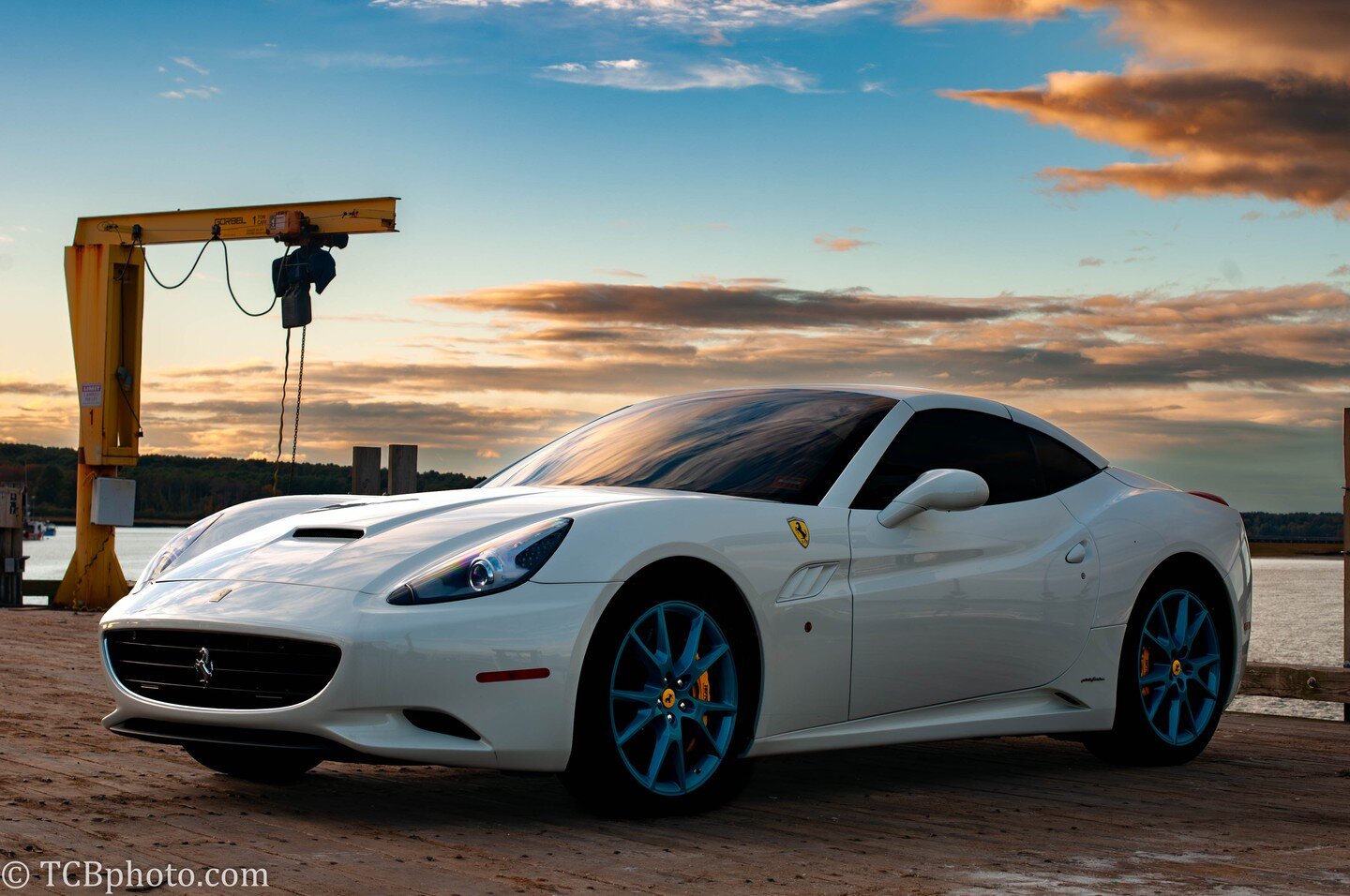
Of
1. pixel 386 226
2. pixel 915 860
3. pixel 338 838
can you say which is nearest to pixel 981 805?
pixel 915 860

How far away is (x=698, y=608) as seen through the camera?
17.0 feet

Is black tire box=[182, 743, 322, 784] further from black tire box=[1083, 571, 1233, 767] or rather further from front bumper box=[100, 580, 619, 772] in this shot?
black tire box=[1083, 571, 1233, 767]

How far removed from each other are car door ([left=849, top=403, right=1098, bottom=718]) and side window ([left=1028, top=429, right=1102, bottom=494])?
1.3 inches

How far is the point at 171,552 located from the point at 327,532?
112cm

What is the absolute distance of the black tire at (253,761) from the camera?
5887 mm

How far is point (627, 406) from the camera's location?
23.3 ft

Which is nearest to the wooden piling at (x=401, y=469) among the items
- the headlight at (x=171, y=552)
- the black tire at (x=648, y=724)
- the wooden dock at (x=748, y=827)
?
the wooden dock at (x=748, y=827)

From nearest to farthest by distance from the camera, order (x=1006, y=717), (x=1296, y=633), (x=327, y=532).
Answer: (x=327, y=532)
(x=1006, y=717)
(x=1296, y=633)

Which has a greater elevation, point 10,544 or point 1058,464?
point 1058,464

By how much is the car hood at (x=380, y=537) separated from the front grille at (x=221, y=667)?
0.75 feet

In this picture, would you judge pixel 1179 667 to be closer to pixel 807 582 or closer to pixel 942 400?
pixel 942 400

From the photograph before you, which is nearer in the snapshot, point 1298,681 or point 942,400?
point 942,400

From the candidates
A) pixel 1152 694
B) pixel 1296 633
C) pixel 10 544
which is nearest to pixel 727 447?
pixel 1152 694

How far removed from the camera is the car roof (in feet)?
21.2
